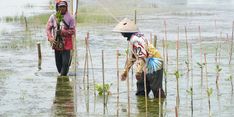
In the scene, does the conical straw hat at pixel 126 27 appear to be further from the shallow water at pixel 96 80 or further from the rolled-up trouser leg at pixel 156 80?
the shallow water at pixel 96 80

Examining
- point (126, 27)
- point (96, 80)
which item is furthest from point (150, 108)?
point (96, 80)

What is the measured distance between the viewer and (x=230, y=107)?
30.4 feet

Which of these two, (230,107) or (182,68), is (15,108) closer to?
(230,107)

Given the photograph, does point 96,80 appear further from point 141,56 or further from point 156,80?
point 141,56

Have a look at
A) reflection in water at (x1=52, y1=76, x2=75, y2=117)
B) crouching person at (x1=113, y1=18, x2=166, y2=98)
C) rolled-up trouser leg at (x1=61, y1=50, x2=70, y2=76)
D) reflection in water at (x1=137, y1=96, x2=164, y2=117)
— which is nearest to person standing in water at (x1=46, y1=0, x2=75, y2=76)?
rolled-up trouser leg at (x1=61, y1=50, x2=70, y2=76)

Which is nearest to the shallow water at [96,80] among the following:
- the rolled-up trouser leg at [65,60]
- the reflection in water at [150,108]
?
the reflection in water at [150,108]

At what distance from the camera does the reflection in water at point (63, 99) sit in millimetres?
8820

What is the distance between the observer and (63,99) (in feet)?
32.1

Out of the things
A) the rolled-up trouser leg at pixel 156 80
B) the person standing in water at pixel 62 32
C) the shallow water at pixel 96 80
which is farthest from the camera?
the person standing in water at pixel 62 32

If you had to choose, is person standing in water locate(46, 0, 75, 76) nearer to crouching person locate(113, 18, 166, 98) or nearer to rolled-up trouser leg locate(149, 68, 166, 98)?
crouching person locate(113, 18, 166, 98)

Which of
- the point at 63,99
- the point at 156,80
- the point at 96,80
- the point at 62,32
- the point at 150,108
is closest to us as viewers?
the point at 150,108

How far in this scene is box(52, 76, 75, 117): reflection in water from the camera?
8820 mm

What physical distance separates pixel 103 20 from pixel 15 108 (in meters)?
16.2

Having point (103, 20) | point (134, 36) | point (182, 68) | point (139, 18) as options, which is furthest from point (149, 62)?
point (139, 18)
